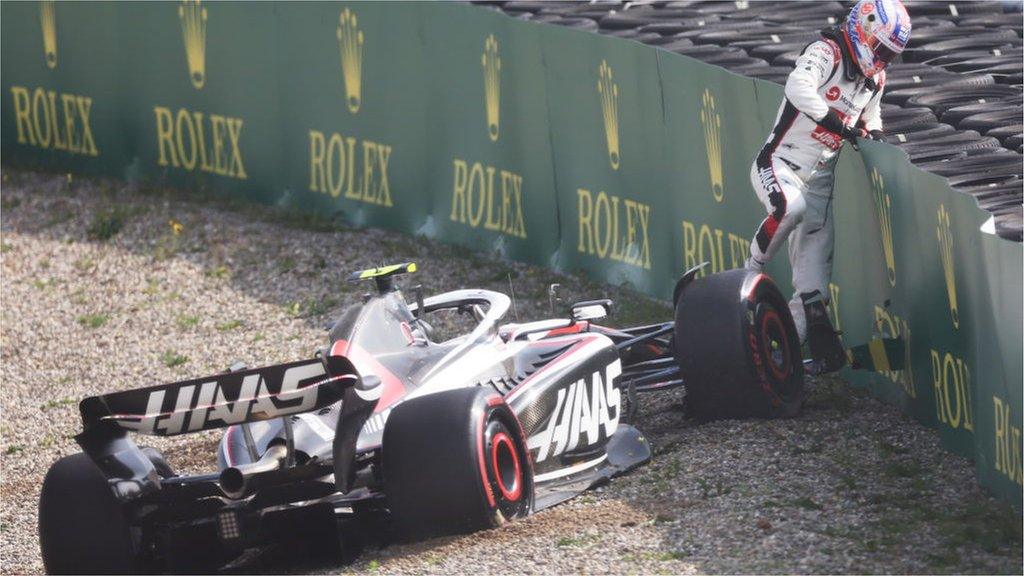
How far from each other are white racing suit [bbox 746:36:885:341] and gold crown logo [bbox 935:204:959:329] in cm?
160

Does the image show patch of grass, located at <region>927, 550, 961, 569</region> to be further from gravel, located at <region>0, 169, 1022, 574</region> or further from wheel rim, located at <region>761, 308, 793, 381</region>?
wheel rim, located at <region>761, 308, 793, 381</region>

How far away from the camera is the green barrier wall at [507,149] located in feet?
29.4

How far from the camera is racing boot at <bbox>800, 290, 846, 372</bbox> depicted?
33.1 ft

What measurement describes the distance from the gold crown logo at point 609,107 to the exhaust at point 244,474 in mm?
5880

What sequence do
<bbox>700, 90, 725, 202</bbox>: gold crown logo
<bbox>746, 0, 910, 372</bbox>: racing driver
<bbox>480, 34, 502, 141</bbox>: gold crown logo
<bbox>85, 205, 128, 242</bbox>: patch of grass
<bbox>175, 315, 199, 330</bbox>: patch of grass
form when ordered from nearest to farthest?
<bbox>746, 0, 910, 372</bbox>: racing driver, <bbox>700, 90, 725, 202</bbox>: gold crown logo, <bbox>175, 315, 199, 330</bbox>: patch of grass, <bbox>480, 34, 502, 141</bbox>: gold crown logo, <bbox>85, 205, 128, 242</bbox>: patch of grass

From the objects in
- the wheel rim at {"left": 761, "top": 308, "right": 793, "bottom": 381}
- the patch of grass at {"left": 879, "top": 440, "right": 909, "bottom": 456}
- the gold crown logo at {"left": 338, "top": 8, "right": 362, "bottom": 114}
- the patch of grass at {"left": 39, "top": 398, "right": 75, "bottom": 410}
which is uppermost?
the gold crown logo at {"left": 338, "top": 8, "right": 362, "bottom": 114}

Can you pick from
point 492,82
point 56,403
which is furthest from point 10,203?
point 492,82

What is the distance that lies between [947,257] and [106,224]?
8813mm

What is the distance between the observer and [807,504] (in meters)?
8.15

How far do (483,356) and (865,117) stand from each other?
3.08 meters

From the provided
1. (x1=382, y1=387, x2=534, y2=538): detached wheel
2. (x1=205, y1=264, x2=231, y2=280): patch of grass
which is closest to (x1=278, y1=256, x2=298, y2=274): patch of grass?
(x1=205, y1=264, x2=231, y2=280): patch of grass

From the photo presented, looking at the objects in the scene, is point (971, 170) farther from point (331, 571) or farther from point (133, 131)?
point (133, 131)

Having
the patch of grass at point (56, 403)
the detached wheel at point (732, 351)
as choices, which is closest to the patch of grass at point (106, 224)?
the patch of grass at point (56, 403)

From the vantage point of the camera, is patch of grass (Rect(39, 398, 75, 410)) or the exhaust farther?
patch of grass (Rect(39, 398, 75, 410))
